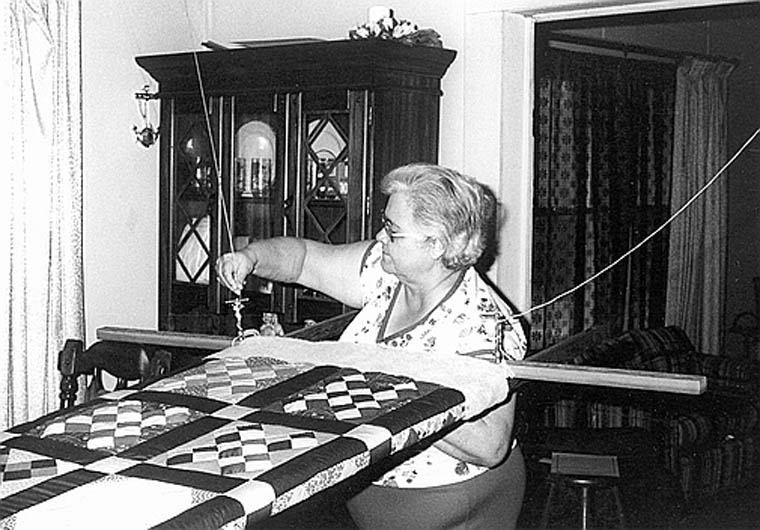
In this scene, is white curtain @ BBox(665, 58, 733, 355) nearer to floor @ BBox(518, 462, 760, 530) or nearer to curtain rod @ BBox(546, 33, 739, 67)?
curtain rod @ BBox(546, 33, 739, 67)

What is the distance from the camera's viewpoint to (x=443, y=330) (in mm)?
2334

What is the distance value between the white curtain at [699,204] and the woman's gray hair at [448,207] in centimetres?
430

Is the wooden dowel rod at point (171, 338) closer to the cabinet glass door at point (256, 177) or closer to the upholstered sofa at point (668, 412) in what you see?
the cabinet glass door at point (256, 177)

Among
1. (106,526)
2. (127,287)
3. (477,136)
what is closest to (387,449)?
(106,526)

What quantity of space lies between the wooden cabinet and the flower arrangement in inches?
2.1

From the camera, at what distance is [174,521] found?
1404mm

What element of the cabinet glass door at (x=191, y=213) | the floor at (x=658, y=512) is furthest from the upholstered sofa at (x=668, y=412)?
the cabinet glass door at (x=191, y=213)

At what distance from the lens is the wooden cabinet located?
13.3 ft

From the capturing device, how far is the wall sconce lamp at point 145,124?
459cm

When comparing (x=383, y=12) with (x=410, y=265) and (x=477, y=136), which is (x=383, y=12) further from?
(x=410, y=265)

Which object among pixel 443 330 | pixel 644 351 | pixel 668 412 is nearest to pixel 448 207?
pixel 443 330

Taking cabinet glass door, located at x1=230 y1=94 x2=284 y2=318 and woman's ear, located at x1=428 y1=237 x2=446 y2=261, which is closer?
woman's ear, located at x1=428 y1=237 x2=446 y2=261

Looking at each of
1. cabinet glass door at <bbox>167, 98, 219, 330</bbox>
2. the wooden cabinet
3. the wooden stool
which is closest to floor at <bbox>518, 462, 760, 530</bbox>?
the wooden stool

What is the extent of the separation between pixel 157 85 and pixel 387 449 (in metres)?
3.25
